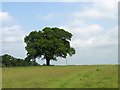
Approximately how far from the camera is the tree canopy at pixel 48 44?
283ft

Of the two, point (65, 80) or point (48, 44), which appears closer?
point (65, 80)

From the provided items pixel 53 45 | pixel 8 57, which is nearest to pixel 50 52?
pixel 53 45

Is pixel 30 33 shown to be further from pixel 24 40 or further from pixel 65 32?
pixel 65 32

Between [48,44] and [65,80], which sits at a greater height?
[48,44]

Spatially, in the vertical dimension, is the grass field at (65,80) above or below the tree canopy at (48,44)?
below

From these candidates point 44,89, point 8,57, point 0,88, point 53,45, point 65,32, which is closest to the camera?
point 44,89

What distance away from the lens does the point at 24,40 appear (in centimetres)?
9212

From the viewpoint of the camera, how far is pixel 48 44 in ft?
283

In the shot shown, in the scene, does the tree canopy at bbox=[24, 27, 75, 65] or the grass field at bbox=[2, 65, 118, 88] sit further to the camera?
the tree canopy at bbox=[24, 27, 75, 65]

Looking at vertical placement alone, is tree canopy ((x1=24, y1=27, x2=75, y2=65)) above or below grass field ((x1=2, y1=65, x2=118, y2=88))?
above

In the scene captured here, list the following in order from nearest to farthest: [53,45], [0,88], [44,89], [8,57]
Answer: [44,89] < [0,88] < [53,45] < [8,57]

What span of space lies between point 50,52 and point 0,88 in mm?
63444

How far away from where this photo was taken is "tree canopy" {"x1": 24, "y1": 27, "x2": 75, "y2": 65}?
283 ft

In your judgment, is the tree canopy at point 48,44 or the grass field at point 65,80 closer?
the grass field at point 65,80
